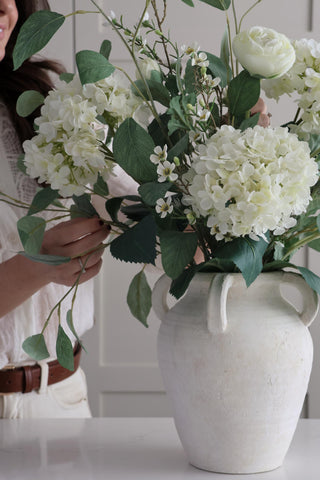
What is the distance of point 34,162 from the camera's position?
0.72 m

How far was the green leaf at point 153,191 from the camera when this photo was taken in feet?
2.22

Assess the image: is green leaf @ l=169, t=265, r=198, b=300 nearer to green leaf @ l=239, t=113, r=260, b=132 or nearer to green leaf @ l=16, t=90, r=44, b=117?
green leaf @ l=239, t=113, r=260, b=132

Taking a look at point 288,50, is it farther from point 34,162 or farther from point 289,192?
point 34,162

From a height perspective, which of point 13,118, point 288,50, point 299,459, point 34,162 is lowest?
point 299,459

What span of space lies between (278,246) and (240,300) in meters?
0.07

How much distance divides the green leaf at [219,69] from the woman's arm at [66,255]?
0.74ft

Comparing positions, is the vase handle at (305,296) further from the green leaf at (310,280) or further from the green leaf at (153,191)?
the green leaf at (153,191)

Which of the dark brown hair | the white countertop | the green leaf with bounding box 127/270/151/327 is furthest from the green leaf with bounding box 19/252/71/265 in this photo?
Answer: the dark brown hair

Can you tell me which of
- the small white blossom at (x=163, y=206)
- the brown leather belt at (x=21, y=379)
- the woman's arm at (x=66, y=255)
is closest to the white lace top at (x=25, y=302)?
the brown leather belt at (x=21, y=379)

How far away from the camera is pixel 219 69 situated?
741mm

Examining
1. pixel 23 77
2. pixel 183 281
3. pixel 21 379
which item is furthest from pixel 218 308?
pixel 23 77

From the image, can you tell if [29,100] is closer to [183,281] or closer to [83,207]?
[83,207]

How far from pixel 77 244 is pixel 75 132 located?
197 mm

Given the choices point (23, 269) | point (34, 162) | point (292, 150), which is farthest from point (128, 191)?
point (292, 150)
